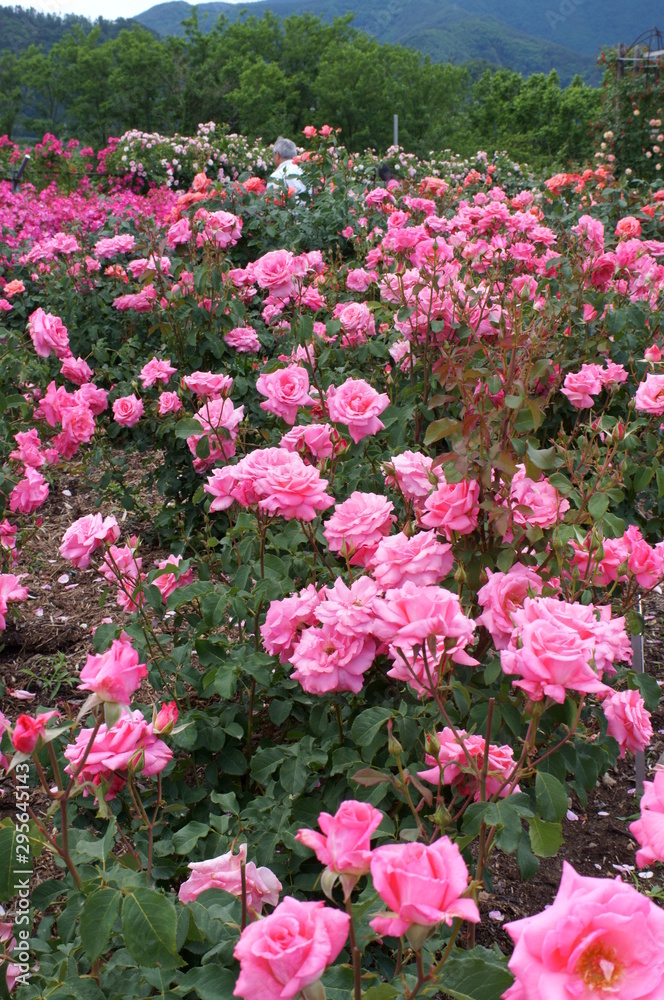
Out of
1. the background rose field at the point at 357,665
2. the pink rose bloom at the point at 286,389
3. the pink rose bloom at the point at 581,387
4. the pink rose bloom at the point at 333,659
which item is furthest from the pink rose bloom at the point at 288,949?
the pink rose bloom at the point at 581,387

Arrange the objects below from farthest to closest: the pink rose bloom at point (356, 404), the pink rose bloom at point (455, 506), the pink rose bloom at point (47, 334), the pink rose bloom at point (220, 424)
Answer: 1. the pink rose bloom at point (47, 334)
2. the pink rose bloom at point (220, 424)
3. the pink rose bloom at point (356, 404)
4. the pink rose bloom at point (455, 506)

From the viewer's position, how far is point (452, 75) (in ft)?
131

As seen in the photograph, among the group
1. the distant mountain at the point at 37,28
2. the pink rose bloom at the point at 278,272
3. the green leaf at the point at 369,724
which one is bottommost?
the green leaf at the point at 369,724

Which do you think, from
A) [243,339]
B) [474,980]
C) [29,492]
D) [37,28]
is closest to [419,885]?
[474,980]

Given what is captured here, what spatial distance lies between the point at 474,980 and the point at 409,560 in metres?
0.53

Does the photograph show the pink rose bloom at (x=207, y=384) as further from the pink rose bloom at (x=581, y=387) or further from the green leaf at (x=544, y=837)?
the green leaf at (x=544, y=837)

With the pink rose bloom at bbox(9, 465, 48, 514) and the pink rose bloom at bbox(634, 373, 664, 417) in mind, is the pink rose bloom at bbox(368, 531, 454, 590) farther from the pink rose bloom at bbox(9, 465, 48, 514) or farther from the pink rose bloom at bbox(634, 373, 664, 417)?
the pink rose bloom at bbox(9, 465, 48, 514)

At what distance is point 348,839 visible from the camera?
61 centimetres

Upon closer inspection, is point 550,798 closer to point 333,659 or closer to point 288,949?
point 333,659

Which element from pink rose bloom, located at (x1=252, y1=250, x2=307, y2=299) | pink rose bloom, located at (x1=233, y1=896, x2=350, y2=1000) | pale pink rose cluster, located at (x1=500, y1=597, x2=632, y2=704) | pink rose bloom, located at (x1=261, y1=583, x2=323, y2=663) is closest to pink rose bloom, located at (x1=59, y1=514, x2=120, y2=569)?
pink rose bloom, located at (x1=261, y1=583, x2=323, y2=663)

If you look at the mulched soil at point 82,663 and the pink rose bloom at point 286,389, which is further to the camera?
the mulched soil at point 82,663

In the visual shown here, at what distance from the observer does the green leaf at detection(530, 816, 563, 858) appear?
0.89 meters

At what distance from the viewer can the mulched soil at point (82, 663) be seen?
1899 mm

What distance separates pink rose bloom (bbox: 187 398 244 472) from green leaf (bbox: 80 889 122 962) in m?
1.14
